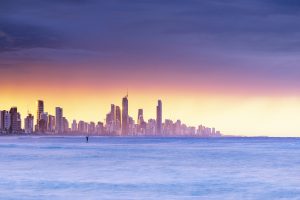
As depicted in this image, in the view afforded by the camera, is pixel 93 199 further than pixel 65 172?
No

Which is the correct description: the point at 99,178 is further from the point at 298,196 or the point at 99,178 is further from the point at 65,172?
the point at 298,196

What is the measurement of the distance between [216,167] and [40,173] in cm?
2072

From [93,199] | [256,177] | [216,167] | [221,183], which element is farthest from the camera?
[216,167]

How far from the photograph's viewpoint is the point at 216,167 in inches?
2473

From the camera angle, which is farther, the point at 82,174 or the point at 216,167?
Answer: the point at 216,167

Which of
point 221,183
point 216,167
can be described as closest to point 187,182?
point 221,183

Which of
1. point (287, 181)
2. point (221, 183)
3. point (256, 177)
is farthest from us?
point (256, 177)

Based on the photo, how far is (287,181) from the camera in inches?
1831

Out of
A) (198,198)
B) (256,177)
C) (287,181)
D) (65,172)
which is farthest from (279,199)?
(65,172)

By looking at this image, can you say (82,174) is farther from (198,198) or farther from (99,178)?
(198,198)

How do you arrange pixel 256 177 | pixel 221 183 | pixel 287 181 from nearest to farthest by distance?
pixel 221 183 → pixel 287 181 → pixel 256 177

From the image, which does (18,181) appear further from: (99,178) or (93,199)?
(93,199)

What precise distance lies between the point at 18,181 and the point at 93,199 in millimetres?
12083

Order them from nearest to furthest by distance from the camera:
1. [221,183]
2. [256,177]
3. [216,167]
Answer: [221,183] < [256,177] < [216,167]
